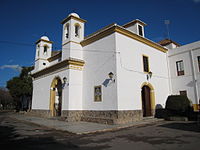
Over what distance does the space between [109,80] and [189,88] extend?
329 inches

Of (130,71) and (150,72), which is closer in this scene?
(130,71)

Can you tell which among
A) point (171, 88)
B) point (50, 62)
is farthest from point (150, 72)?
point (50, 62)

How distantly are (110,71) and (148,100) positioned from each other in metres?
5.13

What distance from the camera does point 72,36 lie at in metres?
14.0

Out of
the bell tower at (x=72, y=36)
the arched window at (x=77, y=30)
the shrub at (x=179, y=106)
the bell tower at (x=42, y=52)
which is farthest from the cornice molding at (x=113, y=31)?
the bell tower at (x=42, y=52)

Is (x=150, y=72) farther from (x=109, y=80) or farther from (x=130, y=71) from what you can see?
(x=109, y=80)

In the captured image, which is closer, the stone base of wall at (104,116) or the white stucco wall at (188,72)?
the stone base of wall at (104,116)

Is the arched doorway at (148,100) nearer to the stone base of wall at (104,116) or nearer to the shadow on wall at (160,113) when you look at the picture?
the shadow on wall at (160,113)

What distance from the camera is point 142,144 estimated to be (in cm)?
581

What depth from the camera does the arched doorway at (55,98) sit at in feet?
49.8

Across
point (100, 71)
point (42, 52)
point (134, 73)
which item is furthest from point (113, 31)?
point (42, 52)

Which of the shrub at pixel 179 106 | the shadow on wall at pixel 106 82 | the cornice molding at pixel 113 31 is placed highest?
the cornice molding at pixel 113 31

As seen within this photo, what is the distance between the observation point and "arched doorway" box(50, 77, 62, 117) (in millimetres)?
15177

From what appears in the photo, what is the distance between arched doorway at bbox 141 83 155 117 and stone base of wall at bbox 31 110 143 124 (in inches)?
85.4
